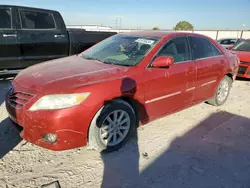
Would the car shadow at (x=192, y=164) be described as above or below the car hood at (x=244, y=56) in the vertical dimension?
below

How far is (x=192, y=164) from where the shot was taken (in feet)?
9.27

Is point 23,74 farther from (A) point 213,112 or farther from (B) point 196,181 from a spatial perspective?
(A) point 213,112

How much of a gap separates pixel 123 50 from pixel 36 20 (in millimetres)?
3415

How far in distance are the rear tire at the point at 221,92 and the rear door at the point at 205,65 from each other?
0.28 m

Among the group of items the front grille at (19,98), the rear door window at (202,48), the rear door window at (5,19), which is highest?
the rear door window at (5,19)

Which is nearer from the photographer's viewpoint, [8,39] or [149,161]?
[149,161]

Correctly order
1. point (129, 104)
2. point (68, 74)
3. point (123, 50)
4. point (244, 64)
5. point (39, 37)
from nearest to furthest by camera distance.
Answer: point (68, 74)
point (129, 104)
point (123, 50)
point (39, 37)
point (244, 64)

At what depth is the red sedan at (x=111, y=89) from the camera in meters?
2.53

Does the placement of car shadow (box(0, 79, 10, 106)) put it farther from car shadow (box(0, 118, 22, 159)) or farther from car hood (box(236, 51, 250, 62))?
car hood (box(236, 51, 250, 62))

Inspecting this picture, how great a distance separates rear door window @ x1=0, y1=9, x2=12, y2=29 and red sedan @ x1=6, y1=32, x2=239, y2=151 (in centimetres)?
270

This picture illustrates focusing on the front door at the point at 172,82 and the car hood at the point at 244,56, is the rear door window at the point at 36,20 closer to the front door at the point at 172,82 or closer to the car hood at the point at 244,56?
the front door at the point at 172,82

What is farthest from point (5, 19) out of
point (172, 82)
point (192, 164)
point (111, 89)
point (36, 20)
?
point (192, 164)

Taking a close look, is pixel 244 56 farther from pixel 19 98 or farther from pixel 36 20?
pixel 19 98

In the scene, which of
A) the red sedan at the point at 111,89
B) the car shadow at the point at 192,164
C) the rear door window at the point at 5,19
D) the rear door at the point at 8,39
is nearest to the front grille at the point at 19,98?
the red sedan at the point at 111,89
